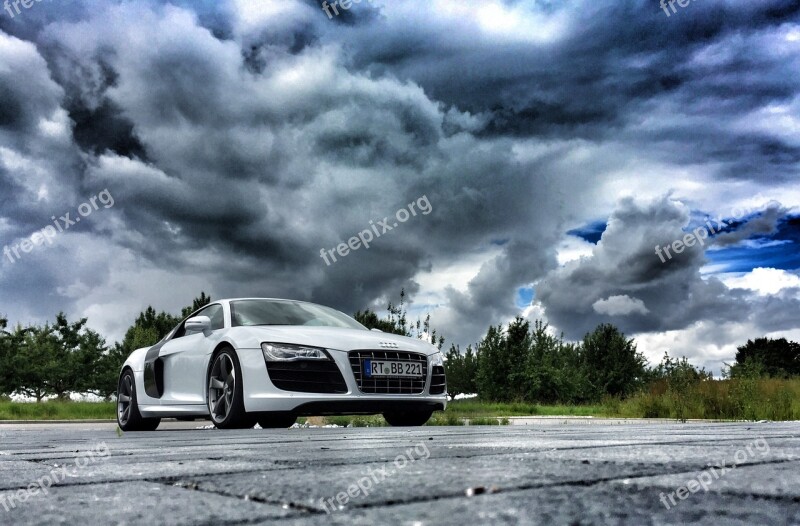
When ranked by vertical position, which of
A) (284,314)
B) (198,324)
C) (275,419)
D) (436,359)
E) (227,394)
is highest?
(284,314)

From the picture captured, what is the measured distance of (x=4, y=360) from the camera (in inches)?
1474

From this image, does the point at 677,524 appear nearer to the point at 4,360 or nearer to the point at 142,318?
the point at 4,360

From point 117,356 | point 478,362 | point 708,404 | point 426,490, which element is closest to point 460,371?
point 478,362

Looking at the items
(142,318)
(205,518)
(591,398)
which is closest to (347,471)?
(205,518)

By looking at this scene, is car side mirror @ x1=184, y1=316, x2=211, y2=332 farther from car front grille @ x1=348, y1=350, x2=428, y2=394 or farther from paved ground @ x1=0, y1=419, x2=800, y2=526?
paved ground @ x1=0, y1=419, x2=800, y2=526

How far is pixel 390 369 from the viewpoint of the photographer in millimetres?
7000

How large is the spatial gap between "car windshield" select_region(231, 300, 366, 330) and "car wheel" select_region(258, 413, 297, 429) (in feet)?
3.16

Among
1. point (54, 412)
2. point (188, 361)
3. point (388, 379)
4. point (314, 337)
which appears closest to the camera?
point (314, 337)

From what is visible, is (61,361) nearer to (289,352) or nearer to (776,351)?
(289,352)

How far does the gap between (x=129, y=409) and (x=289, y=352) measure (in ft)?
9.84

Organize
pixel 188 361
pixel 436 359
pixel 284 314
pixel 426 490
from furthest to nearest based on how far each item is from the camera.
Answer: pixel 284 314
pixel 436 359
pixel 188 361
pixel 426 490

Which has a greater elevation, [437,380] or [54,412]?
[437,380]

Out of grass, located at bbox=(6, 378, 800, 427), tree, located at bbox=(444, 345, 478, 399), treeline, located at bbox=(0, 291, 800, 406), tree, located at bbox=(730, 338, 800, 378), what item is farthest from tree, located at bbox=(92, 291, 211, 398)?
tree, located at bbox=(730, 338, 800, 378)

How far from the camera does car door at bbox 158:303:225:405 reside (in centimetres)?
718
